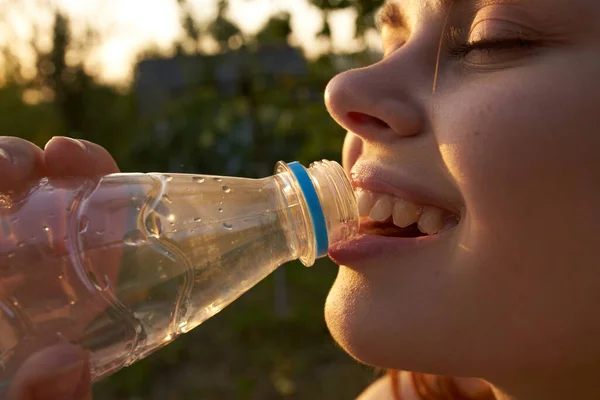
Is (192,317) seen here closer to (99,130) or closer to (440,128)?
(440,128)

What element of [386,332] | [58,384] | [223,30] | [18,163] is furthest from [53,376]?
[223,30]

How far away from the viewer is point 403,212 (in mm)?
929

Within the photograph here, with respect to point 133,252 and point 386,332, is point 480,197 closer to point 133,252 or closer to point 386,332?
point 386,332

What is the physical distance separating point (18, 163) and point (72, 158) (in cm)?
11

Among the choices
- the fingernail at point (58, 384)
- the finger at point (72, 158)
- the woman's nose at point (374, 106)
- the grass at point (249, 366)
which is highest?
the woman's nose at point (374, 106)

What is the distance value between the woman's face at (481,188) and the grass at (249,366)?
218 cm

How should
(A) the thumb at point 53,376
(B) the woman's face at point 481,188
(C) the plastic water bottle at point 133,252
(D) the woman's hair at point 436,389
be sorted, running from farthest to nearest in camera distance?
(D) the woman's hair at point 436,389 → (C) the plastic water bottle at point 133,252 → (A) the thumb at point 53,376 → (B) the woman's face at point 481,188

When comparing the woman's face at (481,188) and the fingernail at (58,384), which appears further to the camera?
the fingernail at (58,384)

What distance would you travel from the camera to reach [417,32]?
973 mm

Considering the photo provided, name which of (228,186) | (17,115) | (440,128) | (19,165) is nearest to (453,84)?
(440,128)

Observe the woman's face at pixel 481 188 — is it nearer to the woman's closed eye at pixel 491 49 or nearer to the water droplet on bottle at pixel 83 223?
the woman's closed eye at pixel 491 49

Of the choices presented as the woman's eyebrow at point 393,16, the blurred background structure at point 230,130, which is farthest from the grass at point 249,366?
the woman's eyebrow at point 393,16

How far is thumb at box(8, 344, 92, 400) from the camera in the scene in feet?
2.93

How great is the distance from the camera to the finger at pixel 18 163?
106cm
